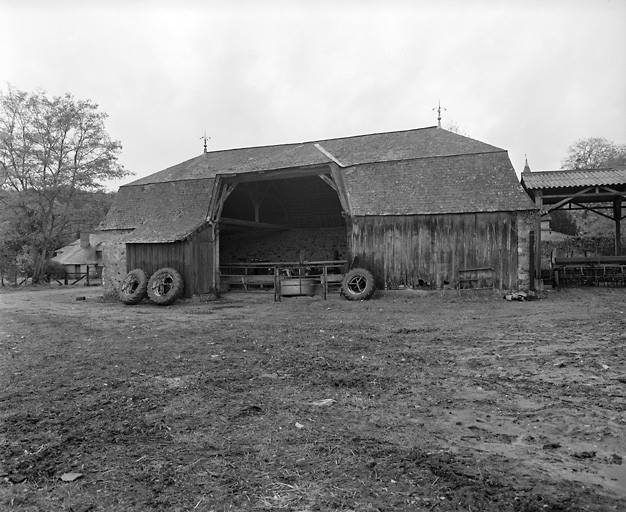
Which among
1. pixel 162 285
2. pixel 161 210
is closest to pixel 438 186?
pixel 162 285

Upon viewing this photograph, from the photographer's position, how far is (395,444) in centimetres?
382

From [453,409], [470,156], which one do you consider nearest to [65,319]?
[453,409]

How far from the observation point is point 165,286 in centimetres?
1711

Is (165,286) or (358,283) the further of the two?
Answer: (165,286)

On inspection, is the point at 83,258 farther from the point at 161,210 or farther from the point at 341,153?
the point at 341,153

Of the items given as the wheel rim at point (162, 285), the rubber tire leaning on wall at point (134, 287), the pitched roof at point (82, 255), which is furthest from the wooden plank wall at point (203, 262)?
the pitched roof at point (82, 255)

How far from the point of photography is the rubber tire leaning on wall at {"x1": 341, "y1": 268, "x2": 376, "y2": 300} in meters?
15.6

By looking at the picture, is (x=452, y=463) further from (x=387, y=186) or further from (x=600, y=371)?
(x=387, y=186)

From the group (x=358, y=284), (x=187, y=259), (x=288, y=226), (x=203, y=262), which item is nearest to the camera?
(x=358, y=284)

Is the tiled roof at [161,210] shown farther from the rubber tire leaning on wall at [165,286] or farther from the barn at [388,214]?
the rubber tire leaning on wall at [165,286]

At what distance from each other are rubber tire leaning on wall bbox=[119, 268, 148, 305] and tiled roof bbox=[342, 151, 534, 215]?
855 cm

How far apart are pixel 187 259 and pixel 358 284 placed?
21.8 ft

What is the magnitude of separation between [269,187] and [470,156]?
10360 mm

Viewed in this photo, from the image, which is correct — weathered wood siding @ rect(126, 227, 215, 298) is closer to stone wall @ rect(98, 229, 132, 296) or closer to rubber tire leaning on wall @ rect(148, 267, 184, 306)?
rubber tire leaning on wall @ rect(148, 267, 184, 306)
